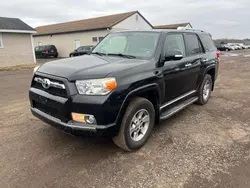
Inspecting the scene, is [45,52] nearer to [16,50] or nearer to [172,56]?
[16,50]

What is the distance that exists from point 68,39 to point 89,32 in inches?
140

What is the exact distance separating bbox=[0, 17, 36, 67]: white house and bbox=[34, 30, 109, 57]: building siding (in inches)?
341

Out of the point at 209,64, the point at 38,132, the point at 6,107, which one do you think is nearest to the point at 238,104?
the point at 209,64

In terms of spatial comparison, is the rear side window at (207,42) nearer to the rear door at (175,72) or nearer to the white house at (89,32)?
the rear door at (175,72)

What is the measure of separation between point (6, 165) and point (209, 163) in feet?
9.54

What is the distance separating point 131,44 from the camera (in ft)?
13.1

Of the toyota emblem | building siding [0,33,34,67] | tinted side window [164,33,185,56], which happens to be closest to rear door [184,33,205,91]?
tinted side window [164,33,185,56]

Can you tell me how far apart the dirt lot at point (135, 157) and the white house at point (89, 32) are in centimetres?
2121

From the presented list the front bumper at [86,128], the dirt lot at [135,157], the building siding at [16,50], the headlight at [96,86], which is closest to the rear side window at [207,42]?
the dirt lot at [135,157]

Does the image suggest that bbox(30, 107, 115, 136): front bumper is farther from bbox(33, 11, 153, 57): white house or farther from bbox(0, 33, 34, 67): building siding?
bbox(33, 11, 153, 57): white house

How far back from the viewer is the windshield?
3754 mm

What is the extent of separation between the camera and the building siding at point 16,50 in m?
16.3

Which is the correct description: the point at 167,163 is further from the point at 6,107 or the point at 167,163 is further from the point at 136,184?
the point at 6,107

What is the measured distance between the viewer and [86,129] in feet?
9.03
